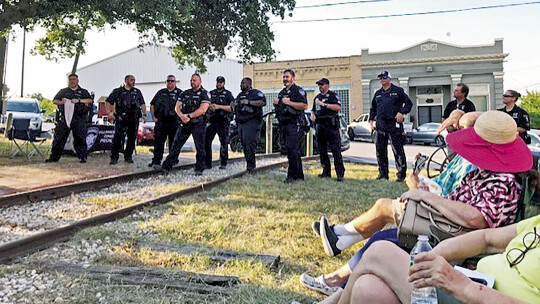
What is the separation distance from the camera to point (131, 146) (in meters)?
9.96

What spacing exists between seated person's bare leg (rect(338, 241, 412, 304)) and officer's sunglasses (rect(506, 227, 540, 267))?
418 millimetres

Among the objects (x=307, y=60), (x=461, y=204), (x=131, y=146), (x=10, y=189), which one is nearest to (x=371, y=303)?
(x=461, y=204)

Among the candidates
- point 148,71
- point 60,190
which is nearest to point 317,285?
point 60,190

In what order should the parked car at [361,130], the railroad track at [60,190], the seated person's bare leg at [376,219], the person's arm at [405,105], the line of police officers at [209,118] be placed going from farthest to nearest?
1. the parked car at [361,130]
2. the person's arm at [405,105]
3. the line of police officers at [209,118]
4. the railroad track at [60,190]
5. the seated person's bare leg at [376,219]

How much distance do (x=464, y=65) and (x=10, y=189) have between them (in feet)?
102

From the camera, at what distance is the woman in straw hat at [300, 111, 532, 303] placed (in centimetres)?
230

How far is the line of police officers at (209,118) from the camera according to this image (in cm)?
767

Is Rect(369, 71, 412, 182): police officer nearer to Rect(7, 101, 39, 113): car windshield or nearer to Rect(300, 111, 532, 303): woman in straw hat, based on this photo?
Rect(300, 111, 532, 303): woman in straw hat

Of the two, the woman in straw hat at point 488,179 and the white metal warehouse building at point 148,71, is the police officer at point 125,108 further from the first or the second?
the white metal warehouse building at point 148,71

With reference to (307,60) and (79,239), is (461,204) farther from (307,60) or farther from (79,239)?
(307,60)

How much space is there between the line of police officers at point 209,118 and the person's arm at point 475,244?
5492 millimetres

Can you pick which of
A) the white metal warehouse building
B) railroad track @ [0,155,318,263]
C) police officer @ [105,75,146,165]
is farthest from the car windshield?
the white metal warehouse building

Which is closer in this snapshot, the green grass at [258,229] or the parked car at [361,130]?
the green grass at [258,229]

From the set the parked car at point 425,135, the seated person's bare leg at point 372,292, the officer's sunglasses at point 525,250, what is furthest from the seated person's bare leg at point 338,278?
the parked car at point 425,135
